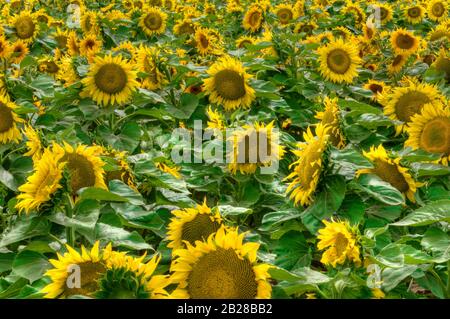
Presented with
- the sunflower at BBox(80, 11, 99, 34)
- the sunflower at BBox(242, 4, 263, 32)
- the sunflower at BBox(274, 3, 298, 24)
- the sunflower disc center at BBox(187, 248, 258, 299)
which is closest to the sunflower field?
the sunflower disc center at BBox(187, 248, 258, 299)

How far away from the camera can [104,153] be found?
3129 millimetres

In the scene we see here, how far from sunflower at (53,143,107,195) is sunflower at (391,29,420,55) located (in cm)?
407

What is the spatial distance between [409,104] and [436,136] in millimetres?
674

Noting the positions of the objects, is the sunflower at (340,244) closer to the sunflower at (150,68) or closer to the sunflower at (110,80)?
the sunflower at (110,80)

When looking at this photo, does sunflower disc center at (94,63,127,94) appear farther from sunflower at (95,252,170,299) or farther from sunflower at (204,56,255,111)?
sunflower at (95,252,170,299)

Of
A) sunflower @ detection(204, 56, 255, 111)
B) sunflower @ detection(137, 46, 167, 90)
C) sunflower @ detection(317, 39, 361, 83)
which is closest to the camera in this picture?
sunflower @ detection(204, 56, 255, 111)

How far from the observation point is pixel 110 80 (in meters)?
4.13

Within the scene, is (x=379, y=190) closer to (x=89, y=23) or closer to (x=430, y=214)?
(x=430, y=214)

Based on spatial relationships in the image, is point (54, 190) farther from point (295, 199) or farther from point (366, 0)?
point (366, 0)

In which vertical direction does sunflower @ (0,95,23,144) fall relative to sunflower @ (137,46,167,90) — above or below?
below

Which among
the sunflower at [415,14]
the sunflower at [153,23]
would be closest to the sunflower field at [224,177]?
the sunflower at [153,23]

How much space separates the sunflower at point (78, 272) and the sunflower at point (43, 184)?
434mm

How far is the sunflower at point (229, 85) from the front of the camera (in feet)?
14.0

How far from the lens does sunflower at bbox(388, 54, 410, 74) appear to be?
5926mm
